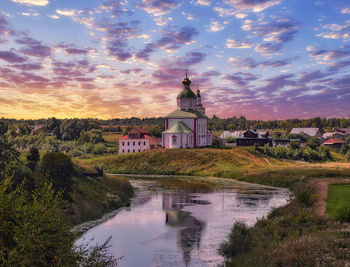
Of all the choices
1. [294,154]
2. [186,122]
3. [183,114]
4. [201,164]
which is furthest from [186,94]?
[294,154]

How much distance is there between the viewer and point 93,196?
3584cm

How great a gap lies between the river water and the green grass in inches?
232

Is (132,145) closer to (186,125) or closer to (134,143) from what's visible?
(134,143)

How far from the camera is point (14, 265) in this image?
10.6 meters

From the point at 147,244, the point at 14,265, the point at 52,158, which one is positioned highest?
the point at 52,158

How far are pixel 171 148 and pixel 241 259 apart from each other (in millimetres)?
72173

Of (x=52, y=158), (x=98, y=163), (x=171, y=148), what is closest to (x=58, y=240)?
(x=52, y=158)

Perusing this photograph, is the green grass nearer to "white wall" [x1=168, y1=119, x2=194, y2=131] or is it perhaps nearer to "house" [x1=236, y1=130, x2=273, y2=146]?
"white wall" [x1=168, y1=119, x2=194, y2=131]

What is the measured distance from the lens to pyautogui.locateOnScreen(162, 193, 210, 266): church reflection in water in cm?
2464

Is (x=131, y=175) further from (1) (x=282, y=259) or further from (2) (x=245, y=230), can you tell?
(1) (x=282, y=259)

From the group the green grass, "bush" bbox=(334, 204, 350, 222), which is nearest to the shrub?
the green grass

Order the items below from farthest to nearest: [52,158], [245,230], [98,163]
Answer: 1. [98,163]
2. [52,158]
3. [245,230]

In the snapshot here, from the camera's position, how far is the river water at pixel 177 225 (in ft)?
73.6

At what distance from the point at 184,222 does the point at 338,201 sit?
44.9 ft
